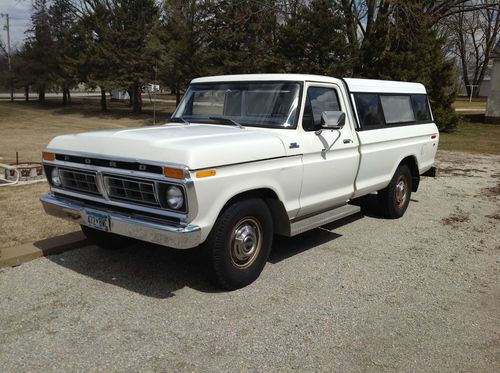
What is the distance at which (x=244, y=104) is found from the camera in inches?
212

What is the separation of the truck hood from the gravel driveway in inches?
49.3

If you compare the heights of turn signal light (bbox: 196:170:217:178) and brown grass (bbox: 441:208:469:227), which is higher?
turn signal light (bbox: 196:170:217:178)

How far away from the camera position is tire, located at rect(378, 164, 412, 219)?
280 inches

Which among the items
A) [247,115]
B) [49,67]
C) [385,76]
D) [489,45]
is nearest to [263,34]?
[385,76]

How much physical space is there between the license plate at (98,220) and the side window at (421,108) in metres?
5.30

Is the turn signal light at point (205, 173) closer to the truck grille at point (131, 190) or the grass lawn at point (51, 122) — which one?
the truck grille at point (131, 190)

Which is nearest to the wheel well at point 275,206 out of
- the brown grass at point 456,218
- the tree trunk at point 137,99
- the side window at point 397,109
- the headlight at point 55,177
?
the headlight at point 55,177

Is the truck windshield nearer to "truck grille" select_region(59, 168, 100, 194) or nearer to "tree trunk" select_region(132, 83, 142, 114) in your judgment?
"truck grille" select_region(59, 168, 100, 194)

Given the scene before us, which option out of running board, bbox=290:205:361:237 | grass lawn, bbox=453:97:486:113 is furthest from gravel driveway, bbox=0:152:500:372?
grass lawn, bbox=453:97:486:113

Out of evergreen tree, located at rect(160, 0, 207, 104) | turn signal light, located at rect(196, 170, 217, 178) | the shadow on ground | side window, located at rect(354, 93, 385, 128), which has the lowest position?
the shadow on ground

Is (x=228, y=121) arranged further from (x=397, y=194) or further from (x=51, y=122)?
(x=51, y=122)

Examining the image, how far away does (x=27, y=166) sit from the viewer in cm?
862

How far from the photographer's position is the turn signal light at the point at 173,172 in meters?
3.77

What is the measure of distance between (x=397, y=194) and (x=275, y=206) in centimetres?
325
